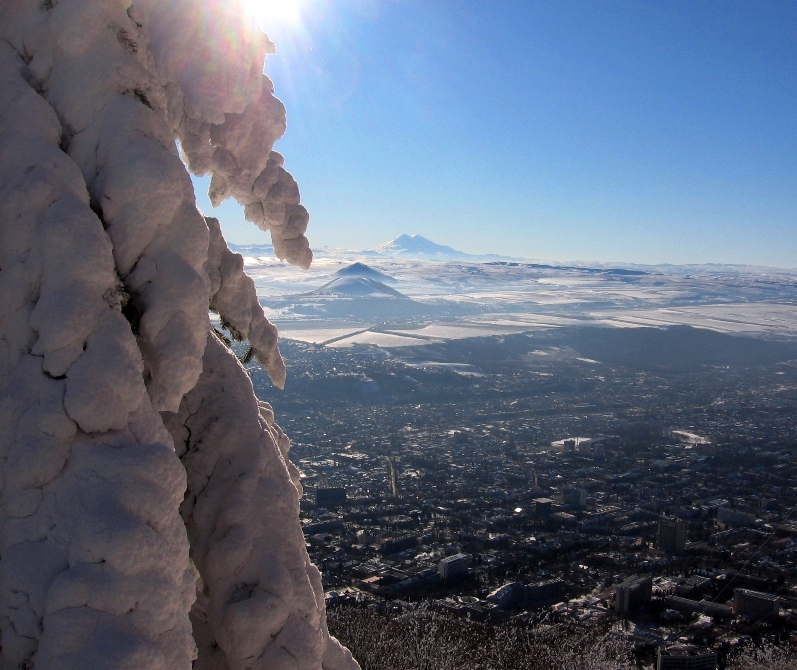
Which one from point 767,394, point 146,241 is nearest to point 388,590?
point 146,241

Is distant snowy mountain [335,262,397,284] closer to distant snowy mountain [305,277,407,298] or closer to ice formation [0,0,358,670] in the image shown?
distant snowy mountain [305,277,407,298]

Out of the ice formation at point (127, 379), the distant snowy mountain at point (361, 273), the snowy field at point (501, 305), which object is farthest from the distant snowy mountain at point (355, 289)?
the ice formation at point (127, 379)

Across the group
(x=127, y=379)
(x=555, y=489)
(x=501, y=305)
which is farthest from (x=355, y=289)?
(x=127, y=379)

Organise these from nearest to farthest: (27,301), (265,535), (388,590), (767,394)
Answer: (27,301), (265,535), (388,590), (767,394)

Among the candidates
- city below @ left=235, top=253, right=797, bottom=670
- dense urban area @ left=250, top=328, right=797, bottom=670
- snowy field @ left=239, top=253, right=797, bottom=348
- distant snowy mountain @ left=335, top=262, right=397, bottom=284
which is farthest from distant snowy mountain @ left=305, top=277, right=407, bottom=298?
dense urban area @ left=250, top=328, right=797, bottom=670

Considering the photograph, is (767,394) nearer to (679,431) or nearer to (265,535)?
(679,431)
